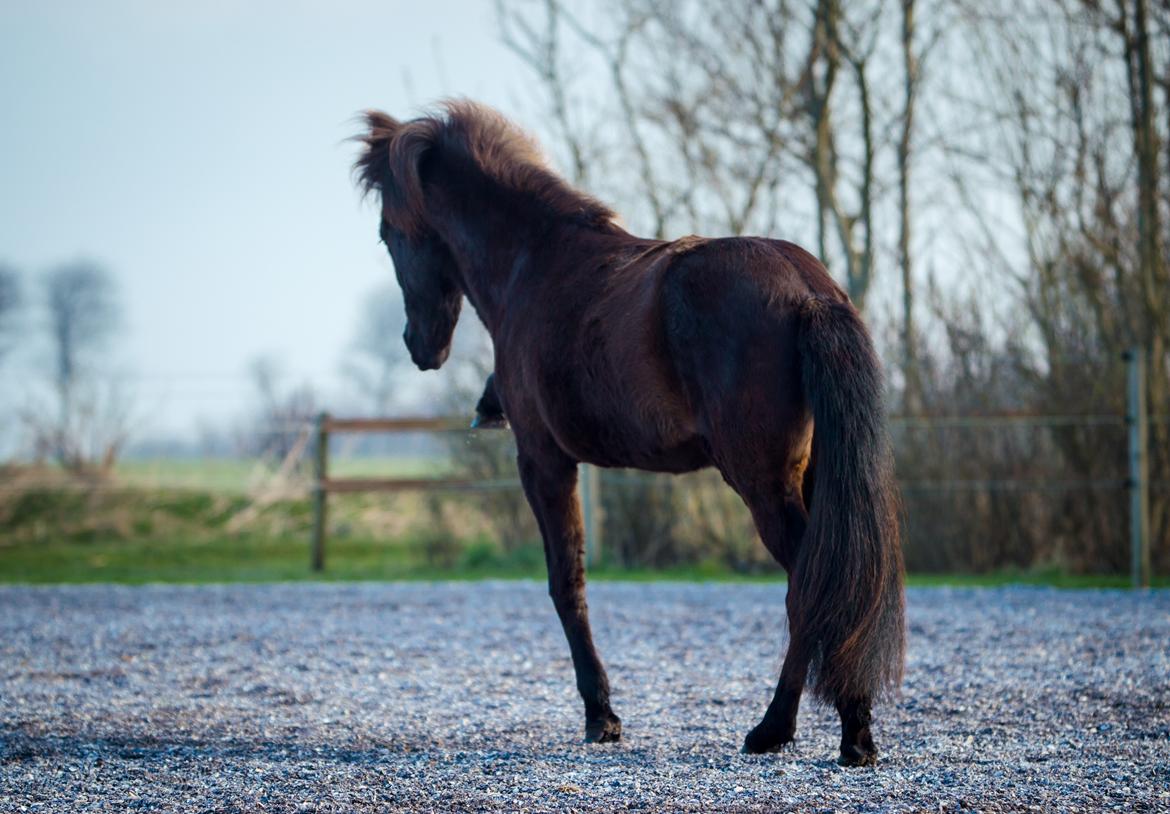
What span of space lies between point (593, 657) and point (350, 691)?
63.8 inches

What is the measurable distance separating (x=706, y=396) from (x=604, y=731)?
1378 millimetres

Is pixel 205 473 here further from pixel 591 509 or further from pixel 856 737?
pixel 856 737

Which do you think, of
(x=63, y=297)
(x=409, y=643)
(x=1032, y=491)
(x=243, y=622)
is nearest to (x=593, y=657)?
(x=409, y=643)

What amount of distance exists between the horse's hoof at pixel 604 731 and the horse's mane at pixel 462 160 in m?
1.90

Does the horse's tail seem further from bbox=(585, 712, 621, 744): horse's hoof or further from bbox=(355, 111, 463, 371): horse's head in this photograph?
bbox=(355, 111, 463, 371): horse's head

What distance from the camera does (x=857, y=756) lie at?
376cm

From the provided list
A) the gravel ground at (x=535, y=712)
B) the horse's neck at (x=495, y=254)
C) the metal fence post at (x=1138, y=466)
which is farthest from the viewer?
the metal fence post at (x=1138, y=466)

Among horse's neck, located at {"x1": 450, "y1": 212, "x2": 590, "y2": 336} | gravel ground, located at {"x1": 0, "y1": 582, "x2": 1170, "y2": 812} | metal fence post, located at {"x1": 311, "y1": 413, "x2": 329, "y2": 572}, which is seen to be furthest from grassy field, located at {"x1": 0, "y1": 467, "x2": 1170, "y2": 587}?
horse's neck, located at {"x1": 450, "y1": 212, "x2": 590, "y2": 336}

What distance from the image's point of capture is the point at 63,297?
1724 inches

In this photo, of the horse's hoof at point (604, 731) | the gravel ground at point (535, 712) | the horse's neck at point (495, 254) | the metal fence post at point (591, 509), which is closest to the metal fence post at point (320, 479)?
the metal fence post at point (591, 509)

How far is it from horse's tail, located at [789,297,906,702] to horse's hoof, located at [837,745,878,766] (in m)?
0.24

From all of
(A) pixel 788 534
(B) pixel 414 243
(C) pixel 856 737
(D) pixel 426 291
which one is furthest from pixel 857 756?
(B) pixel 414 243

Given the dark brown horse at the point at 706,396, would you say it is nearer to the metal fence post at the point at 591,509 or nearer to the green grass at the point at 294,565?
the green grass at the point at 294,565

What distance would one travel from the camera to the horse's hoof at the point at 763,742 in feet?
12.8
